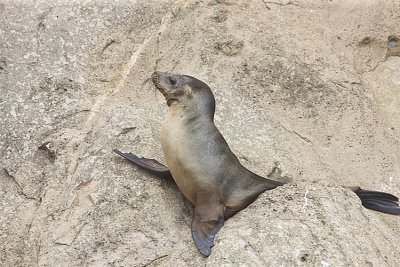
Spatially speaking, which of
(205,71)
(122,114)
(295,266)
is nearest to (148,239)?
(295,266)

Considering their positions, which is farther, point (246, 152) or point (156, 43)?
point (156, 43)

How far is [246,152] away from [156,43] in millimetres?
1142

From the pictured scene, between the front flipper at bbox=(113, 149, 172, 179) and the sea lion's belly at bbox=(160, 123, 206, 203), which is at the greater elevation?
the sea lion's belly at bbox=(160, 123, 206, 203)

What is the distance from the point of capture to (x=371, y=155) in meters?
4.96

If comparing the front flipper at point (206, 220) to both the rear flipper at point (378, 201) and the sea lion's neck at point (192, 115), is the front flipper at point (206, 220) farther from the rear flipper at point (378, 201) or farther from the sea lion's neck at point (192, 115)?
the rear flipper at point (378, 201)

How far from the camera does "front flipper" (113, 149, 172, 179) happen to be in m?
4.16

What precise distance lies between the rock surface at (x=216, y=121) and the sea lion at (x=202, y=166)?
0.10m

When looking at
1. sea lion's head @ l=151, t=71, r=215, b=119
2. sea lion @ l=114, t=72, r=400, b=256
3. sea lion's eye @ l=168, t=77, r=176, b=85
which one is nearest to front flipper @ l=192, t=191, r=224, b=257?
sea lion @ l=114, t=72, r=400, b=256

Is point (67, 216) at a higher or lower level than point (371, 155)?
higher

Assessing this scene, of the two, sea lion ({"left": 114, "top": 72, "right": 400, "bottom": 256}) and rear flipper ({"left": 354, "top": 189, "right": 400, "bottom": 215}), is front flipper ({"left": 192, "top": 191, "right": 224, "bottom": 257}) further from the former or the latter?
rear flipper ({"left": 354, "top": 189, "right": 400, "bottom": 215})

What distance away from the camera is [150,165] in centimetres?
422

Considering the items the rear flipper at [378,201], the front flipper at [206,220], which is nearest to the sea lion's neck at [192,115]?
the front flipper at [206,220]

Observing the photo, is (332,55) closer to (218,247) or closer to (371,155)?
(371,155)

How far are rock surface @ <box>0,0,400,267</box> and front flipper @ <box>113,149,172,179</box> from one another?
43mm
